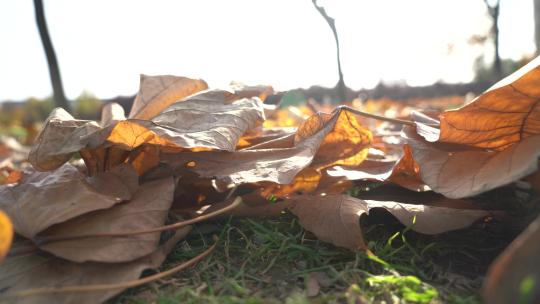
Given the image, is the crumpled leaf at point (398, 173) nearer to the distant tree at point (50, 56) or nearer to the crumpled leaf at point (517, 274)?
the crumpled leaf at point (517, 274)

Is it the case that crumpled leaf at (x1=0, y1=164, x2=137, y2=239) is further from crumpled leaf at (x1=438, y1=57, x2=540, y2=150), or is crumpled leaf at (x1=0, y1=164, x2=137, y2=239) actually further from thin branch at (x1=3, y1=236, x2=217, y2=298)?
crumpled leaf at (x1=438, y1=57, x2=540, y2=150)

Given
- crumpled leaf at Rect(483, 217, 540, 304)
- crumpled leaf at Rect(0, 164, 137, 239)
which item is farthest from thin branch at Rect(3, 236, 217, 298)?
crumpled leaf at Rect(483, 217, 540, 304)

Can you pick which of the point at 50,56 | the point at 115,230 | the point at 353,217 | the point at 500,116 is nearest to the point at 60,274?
the point at 115,230

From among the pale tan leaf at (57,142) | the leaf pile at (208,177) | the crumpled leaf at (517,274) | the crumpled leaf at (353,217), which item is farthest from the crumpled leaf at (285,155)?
the crumpled leaf at (517,274)

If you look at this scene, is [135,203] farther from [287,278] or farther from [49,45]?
[49,45]

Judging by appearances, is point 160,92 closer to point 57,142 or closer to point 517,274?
point 57,142

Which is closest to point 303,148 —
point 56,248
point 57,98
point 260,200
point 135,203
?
point 260,200

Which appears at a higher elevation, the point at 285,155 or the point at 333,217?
the point at 285,155
